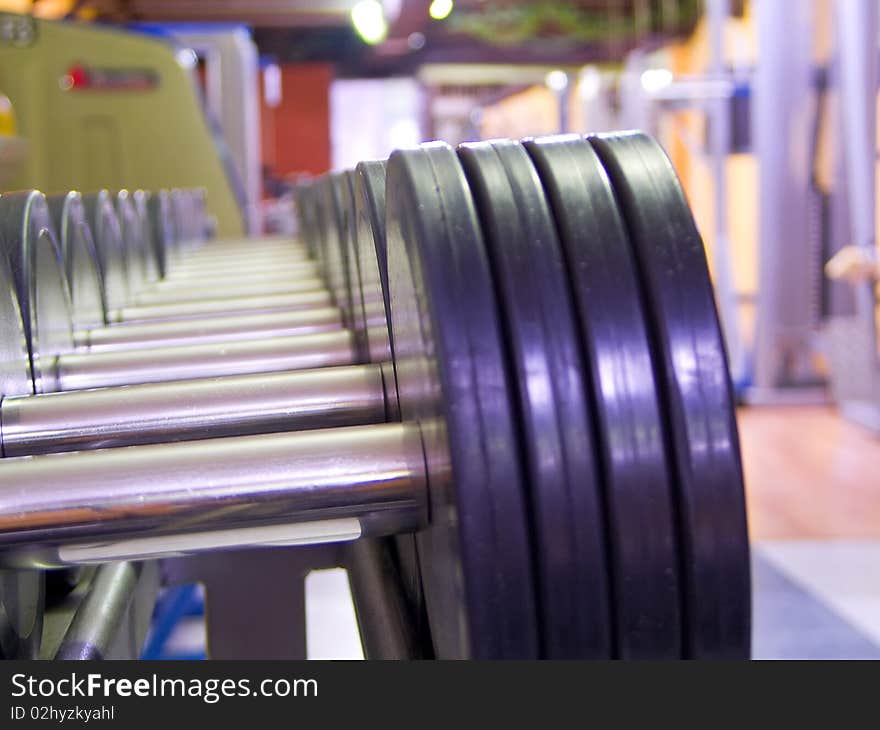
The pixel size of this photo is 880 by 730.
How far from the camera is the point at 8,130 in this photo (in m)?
3.18

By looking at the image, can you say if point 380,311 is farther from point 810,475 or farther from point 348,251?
point 810,475

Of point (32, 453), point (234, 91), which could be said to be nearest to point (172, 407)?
point (32, 453)

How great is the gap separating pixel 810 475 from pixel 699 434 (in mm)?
2871

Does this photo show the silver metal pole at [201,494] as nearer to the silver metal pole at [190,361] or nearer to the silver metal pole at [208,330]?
the silver metal pole at [190,361]

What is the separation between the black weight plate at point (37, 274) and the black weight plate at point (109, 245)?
1.06 ft

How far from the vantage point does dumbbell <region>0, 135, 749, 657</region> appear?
0.44 meters

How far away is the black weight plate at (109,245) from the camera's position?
4.03 ft

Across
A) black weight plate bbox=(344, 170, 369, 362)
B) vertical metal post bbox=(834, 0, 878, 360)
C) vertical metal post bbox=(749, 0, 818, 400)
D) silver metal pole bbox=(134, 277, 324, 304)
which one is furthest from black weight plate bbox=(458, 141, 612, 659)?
vertical metal post bbox=(749, 0, 818, 400)

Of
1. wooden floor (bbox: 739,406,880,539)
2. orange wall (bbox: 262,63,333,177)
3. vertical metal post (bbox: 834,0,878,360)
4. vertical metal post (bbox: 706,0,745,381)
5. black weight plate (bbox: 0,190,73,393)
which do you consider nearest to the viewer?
black weight plate (bbox: 0,190,73,393)

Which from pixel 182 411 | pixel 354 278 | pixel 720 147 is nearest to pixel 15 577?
pixel 182 411

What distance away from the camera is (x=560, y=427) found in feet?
1.48

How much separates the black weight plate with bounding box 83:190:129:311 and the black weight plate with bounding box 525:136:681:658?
900mm

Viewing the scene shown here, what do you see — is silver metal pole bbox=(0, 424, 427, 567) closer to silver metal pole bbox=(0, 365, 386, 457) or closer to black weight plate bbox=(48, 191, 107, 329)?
silver metal pole bbox=(0, 365, 386, 457)

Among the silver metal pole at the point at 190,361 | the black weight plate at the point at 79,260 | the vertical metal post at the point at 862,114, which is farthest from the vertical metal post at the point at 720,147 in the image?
the silver metal pole at the point at 190,361
